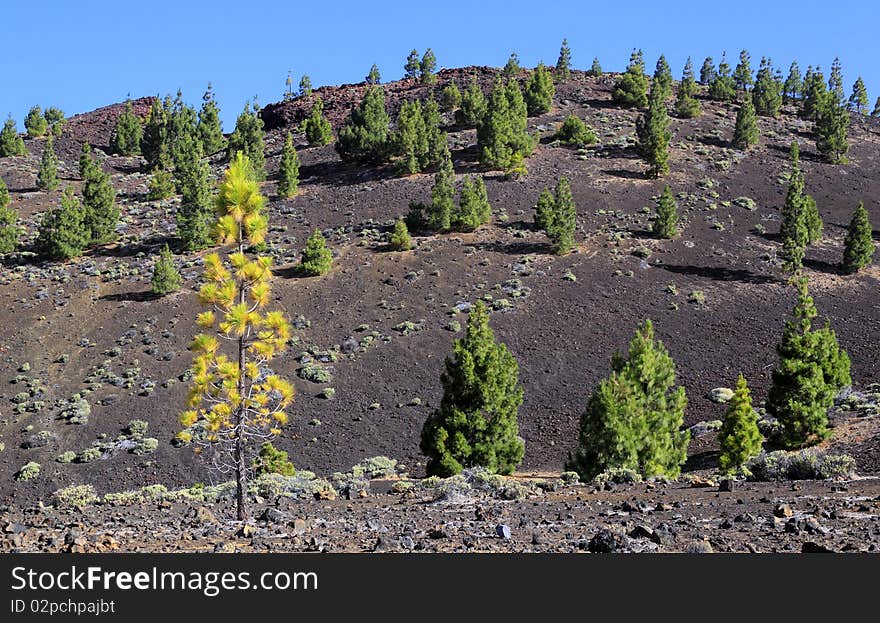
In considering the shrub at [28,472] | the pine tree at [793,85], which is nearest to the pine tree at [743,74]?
the pine tree at [793,85]

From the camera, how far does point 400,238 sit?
5812cm

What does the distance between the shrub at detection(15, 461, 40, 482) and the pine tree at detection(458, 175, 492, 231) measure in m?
34.5

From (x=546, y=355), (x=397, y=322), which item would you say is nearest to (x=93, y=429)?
(x=397, y=322)

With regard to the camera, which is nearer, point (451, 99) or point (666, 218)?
point (666, 218)

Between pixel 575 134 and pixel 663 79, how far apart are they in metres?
23.4

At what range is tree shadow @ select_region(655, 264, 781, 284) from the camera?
55656 mm

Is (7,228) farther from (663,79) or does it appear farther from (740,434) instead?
(663,79)

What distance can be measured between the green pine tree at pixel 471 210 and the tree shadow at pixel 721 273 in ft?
44.4

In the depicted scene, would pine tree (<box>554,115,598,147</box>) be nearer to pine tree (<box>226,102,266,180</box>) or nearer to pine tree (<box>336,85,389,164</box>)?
pine tree (<box>336,85,389,164</box>)

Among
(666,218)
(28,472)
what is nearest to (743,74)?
(666,218)

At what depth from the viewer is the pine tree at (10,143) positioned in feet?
291

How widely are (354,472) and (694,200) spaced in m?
46.6

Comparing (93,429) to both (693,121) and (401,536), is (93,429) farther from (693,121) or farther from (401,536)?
(693,121)

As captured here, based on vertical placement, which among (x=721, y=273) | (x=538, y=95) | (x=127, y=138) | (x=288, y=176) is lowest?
(x=721, y=273)
